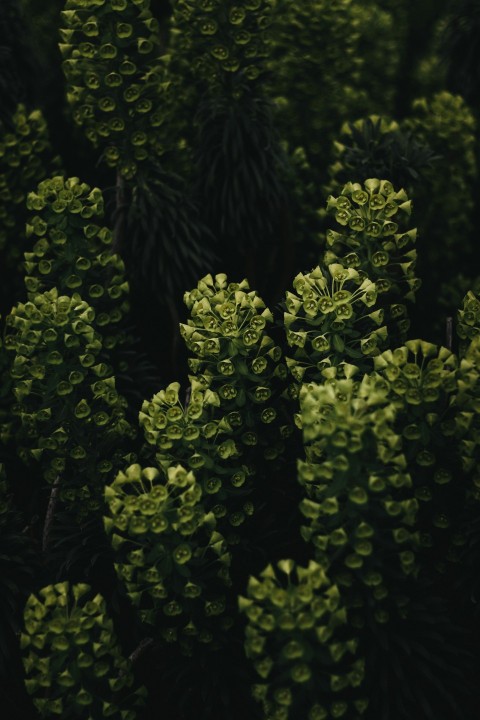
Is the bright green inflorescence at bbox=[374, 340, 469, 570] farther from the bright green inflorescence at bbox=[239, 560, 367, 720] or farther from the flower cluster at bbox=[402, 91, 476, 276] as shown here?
the flower cluster at bbox=[402, 91, 476, 276]

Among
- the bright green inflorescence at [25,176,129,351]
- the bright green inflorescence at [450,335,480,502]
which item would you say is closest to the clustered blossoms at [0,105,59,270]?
the bright green inflorescence at [25,176,129,351]

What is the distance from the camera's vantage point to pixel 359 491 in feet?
7.70

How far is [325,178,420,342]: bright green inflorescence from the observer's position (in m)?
3.02

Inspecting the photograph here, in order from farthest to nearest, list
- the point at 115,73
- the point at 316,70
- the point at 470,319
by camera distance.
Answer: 1. the point at 316,70
2. the point at 115,73
3. the point at 470,319

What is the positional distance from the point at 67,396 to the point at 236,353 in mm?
756

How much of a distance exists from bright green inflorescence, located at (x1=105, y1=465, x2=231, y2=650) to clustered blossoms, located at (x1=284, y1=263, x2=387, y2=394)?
2.14 ft

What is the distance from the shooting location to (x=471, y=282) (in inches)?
196

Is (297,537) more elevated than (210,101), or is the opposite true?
(210,101)

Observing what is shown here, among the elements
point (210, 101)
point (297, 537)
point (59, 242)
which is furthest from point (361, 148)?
point (297, 537)

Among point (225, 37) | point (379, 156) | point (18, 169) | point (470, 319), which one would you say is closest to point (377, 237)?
point (470, 319)

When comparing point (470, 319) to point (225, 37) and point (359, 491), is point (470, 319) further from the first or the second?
point (225, 37)

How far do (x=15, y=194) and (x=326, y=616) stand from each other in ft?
9.54

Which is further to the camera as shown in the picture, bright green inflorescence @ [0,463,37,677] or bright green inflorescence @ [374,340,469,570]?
bright green inflorescence @ [0,463,37,677]

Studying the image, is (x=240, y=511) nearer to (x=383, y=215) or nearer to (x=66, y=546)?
(x=66, y=546)
